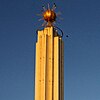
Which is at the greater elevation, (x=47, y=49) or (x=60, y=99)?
(x=47, y=49)

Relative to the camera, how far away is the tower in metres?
47.1

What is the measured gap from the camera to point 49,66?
1901 inches

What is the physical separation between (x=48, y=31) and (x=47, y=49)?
253 cm

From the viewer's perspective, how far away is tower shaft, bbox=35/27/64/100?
4706 centimetres

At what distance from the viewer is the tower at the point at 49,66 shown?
4706cm

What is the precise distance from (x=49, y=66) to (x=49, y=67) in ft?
0.44

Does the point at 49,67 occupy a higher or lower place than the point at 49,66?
lower

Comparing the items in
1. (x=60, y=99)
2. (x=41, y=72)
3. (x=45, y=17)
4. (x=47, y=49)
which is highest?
(x=45, y=17)

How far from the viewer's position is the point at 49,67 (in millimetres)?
48219

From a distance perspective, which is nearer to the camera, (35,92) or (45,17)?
(35,92)

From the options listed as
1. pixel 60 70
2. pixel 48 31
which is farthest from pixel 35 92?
pixel 48 31

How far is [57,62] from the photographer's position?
48.3 meters

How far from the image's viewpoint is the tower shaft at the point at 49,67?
4706cm

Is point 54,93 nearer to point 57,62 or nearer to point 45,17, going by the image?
point 57,62
